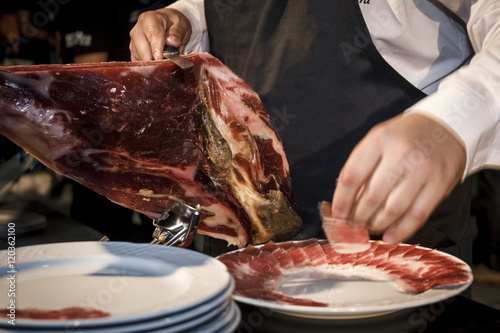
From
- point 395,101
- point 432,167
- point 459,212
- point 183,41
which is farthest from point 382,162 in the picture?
point 183,41

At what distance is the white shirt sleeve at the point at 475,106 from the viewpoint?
2.68 feet

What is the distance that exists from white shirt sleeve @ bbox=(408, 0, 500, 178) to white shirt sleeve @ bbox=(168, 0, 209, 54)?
3.31 feet

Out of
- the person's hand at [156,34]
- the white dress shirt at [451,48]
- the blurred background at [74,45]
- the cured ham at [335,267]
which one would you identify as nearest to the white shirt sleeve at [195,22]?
the person's hand at [156,34]

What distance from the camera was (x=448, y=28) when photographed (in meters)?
1.29

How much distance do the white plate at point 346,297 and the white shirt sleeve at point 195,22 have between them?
3.52 ft

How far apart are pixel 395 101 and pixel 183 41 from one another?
700 mm

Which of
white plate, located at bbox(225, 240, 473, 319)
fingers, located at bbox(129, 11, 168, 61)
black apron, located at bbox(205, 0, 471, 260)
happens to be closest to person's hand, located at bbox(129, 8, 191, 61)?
fingers, located at bbox(129, 11, 168, 61)

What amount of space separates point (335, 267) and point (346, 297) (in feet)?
0.57

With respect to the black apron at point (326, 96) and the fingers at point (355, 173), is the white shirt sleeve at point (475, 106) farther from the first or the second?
the black apron at point (326, 96)

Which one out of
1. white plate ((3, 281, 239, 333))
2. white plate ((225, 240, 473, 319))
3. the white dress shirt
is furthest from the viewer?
the white dress shirt

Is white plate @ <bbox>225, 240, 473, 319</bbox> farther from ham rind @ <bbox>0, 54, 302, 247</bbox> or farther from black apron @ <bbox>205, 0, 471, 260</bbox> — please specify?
black apron @ <bbox>205, 0, 471, 260</bbox>

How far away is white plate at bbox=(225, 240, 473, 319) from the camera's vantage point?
2.11ft

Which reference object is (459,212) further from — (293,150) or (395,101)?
(293,150)

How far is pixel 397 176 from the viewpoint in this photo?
2.40 ft
